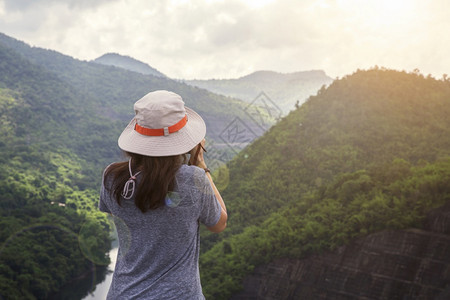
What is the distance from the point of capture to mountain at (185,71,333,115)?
4259 inches

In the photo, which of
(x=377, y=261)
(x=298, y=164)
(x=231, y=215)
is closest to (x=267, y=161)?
(x=298, y=164)

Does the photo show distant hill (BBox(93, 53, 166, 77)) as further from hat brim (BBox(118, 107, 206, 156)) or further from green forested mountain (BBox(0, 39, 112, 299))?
hat brim (BBox(118, 107, 206, 156))

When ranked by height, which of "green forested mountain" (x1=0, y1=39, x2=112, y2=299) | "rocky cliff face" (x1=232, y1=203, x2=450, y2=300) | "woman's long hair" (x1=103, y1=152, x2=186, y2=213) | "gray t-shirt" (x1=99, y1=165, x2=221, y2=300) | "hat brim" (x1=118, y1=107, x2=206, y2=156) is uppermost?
"hat brim" (x1=118, y1=107, x2=206, y2=156)


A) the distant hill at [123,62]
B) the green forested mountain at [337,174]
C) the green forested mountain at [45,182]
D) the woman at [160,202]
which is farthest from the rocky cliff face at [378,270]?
the distant hill at [123,62]

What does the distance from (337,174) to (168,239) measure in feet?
56.7

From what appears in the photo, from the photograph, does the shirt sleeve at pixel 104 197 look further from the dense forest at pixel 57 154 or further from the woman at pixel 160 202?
the dense forest at pixel 57 154

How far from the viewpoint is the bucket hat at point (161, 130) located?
1.16 m

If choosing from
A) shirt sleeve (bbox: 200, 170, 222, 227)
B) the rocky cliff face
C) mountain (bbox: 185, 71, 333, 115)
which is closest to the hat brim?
shirt sleeve (bbox: 200, 170, 222, 227)

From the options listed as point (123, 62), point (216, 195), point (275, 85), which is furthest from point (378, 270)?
point (123, 62)

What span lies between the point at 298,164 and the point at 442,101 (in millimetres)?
6929

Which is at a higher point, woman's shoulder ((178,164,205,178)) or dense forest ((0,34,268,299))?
woman's shoulder ((178,164,205,178))

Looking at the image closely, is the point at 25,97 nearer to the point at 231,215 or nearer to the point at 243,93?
the point at 231,215

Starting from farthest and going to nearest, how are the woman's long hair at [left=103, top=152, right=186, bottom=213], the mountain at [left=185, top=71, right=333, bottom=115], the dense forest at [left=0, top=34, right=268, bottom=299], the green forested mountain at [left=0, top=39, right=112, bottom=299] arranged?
the mountain at [left=185, top=71, right=333, bottom=115] < the dense forest at [left=0, top=34, right=268, bottom=299] < the green forested mountain at [left=0, top=39, right=112, bottom=299] < the woman's long hair at [left=103, top=152, right=186, bottom=213]

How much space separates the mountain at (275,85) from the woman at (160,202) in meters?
98.2
